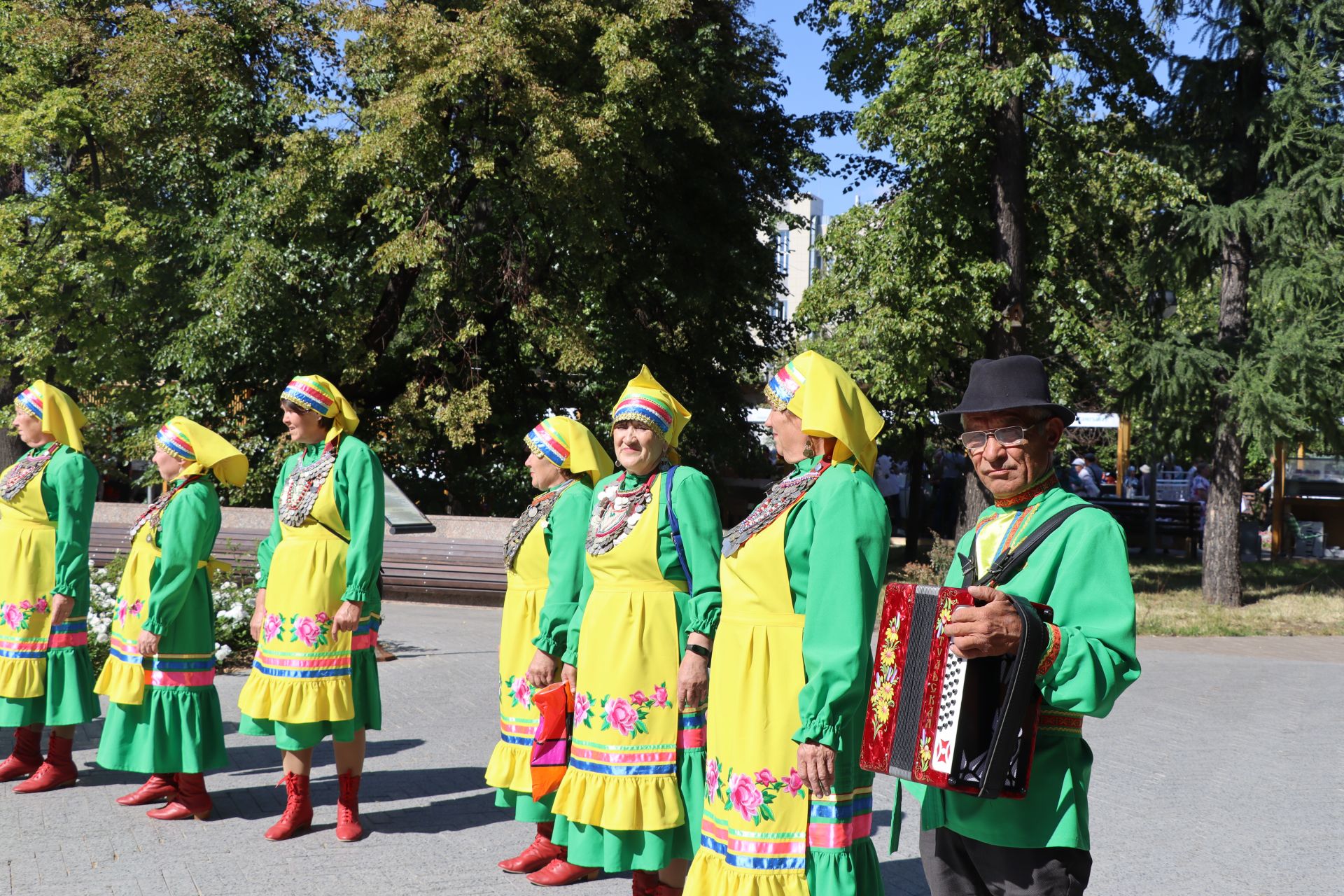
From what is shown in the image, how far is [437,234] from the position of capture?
18.2m

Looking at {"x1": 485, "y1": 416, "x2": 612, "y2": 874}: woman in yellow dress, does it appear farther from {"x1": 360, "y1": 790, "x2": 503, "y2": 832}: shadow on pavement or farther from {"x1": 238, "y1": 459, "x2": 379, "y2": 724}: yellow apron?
{"x1": 238, "y1": 459, "x2": 379, "y2": 724}: yellow apron

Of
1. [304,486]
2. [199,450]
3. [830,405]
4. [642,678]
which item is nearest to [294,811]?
[304,486]

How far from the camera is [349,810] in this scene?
620 centimetres

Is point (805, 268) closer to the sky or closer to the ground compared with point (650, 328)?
closer to the sky

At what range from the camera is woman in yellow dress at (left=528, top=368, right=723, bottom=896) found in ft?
15.9

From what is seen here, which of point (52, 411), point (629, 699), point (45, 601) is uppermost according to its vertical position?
point (52, 411)

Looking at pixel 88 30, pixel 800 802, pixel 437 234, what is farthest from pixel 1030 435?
pixel 88 30

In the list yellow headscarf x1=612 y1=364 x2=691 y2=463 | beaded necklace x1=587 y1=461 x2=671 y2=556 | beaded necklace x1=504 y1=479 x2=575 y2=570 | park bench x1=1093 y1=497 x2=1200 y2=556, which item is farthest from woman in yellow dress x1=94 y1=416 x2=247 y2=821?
park bench x1=1093 y1=497 x2=1200 y2=556

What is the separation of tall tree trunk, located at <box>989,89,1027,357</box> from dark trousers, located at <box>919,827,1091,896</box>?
50.9 ft

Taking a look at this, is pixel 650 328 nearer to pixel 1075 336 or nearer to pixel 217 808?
pixel 1075 336

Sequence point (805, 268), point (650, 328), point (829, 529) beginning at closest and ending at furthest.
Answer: point (829, 529) < point (650, 328) < point (805, 268)

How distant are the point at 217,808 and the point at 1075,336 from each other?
15.6m

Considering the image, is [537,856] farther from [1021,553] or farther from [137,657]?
[1021,553]

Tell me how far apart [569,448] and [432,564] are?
1041 cm
